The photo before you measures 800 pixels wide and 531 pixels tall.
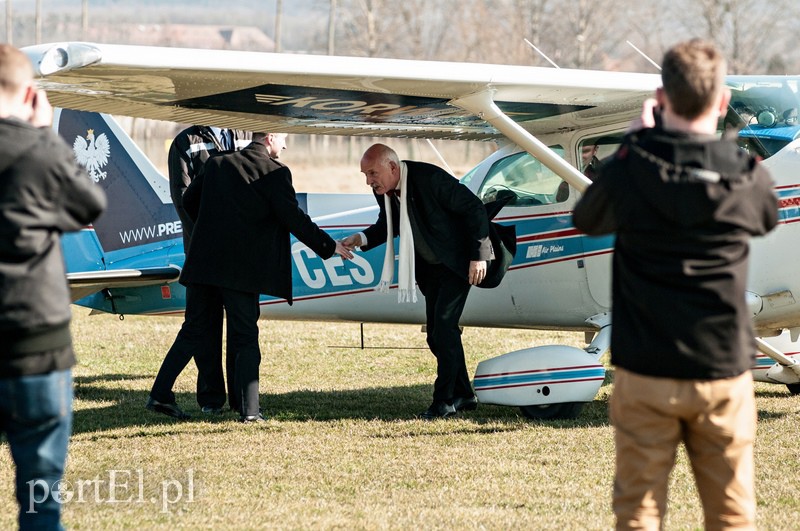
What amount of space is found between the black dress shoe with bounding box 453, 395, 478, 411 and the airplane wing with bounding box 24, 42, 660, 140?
184 centimetres

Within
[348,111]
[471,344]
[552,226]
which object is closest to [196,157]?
[348,111]

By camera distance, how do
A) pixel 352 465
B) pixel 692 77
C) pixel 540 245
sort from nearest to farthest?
pixel 692 77, pixel 352 465, pixel 540 245

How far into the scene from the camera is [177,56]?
220 inches

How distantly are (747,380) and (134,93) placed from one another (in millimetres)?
4296

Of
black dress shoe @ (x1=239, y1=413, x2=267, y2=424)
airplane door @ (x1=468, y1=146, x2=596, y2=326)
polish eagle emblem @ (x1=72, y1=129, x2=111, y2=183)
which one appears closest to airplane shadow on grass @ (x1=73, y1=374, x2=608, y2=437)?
black dress shoe @ (x1=239, y1=413, x2=267, y2=424)

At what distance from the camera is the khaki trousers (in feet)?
10.0

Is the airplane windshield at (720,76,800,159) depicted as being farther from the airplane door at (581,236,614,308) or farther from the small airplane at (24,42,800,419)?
the airplane door at (581,236,614,308)

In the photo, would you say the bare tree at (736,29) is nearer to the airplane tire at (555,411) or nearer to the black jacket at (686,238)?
the airplane tire at (555,411)

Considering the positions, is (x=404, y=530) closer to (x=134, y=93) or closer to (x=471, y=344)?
(x=134, y=93)

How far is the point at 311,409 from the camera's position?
292 inches

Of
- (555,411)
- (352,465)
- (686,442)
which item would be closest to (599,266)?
(555,411)

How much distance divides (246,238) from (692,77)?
13.7 ft

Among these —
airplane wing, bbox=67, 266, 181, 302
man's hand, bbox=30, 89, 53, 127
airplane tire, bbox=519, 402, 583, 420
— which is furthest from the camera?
airplane wing, bbox=67, 266, 181, 302

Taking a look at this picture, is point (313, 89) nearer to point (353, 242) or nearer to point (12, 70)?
point (353, 242)
